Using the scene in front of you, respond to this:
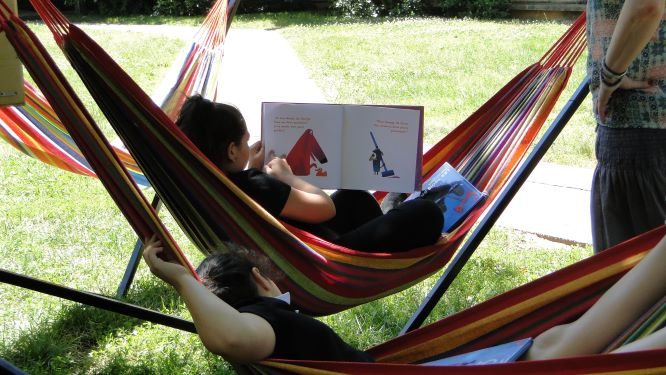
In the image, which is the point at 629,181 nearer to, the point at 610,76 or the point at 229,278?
the point at 610,76

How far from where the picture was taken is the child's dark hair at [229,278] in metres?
1.54

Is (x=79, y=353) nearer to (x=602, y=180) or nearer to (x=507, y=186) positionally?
(x=507, y=186)

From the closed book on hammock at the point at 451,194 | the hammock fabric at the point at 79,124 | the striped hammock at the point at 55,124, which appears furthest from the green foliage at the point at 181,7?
the hammock fabric at the point at 79,124

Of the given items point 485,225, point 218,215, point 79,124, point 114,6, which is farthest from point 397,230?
point 114,6

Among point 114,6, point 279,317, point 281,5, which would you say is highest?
point 279,317

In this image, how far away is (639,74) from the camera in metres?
2.05

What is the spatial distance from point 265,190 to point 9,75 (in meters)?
0.65

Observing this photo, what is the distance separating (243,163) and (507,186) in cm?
70

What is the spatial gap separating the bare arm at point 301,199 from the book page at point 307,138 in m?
0.07

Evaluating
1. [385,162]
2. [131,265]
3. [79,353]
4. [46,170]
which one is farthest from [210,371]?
[46,170]

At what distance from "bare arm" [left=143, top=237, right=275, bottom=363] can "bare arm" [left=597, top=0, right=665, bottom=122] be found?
3.50 ft

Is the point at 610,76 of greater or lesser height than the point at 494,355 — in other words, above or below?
above

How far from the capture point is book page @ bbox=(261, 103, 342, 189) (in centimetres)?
232

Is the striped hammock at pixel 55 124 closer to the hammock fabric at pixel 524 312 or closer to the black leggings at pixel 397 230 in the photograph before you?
the black leggings at pixel 397 230
